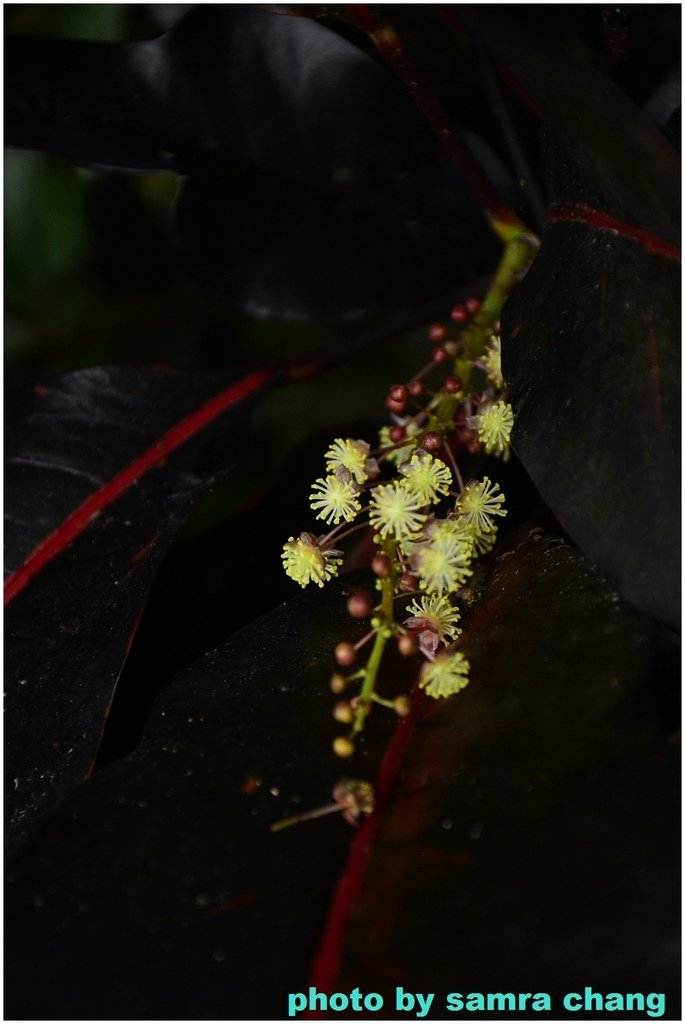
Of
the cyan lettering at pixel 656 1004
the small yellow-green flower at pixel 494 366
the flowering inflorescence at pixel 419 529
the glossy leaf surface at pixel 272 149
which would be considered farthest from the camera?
the glossy leaf surface at pixel 272 149

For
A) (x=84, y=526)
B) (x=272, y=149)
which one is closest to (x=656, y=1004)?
(x=84, y=526)

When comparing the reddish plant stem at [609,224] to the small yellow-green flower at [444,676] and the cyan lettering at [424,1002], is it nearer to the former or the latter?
the small yellow-green flower at [444,676]

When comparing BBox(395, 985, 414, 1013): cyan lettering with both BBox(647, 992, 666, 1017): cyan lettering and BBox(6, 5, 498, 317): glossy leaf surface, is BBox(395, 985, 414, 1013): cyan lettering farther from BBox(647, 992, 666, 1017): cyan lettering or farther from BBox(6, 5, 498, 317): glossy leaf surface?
BBox(6, 5, 498, 317): glossy leaf surface

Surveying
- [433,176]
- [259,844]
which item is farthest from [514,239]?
[259,844]

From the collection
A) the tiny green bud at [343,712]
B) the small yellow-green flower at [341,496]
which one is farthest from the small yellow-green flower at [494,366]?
the tiny green bud at [343,712]

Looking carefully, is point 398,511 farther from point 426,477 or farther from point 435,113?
point 435,113

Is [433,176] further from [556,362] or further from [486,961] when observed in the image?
[486,961]

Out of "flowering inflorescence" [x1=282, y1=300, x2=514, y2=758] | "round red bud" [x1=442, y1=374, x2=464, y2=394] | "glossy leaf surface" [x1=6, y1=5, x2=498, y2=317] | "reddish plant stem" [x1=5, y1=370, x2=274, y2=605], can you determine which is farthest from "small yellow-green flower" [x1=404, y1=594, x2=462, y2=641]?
"glossy leaf surface" [x1=6, y1=5, x2=498, y2=317]
